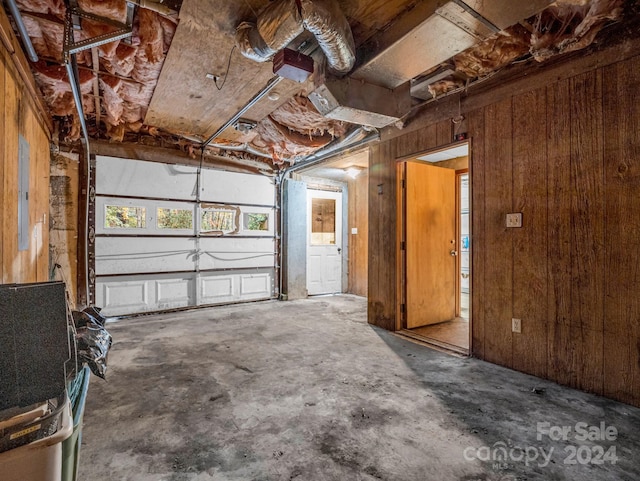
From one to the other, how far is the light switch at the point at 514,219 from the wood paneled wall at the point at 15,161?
387cm

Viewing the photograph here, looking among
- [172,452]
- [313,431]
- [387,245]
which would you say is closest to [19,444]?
[172,452]

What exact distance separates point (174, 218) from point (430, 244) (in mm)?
3910

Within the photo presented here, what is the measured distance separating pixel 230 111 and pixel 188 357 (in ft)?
9.48

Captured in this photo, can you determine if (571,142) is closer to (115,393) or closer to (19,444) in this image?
(19,444)

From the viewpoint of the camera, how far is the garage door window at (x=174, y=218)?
500 centimetres

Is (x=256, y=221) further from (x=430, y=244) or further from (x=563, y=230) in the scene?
(x=563, y=230)

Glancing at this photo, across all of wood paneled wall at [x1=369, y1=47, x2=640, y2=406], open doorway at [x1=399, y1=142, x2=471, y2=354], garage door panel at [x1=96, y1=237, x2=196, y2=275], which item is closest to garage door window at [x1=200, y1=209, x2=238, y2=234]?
garage door panel at [x1=96, y1=237, x2=196, y2=275]

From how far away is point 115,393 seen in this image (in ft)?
7.80

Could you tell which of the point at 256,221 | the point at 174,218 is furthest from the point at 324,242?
the point at 174,218

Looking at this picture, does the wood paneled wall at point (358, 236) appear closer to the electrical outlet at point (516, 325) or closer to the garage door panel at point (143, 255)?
the garage door panel at point (143, 255)

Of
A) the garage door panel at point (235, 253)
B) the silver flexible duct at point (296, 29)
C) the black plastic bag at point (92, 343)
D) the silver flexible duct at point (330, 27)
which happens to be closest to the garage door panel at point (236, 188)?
the garage door panel at point (235, 253)

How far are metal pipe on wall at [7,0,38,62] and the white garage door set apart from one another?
209cm

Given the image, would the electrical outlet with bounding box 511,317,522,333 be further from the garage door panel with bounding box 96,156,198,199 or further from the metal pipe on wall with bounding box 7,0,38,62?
the garage door panel with bounding box 96,156,198,199

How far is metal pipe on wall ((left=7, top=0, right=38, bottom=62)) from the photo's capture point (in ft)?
6.85
